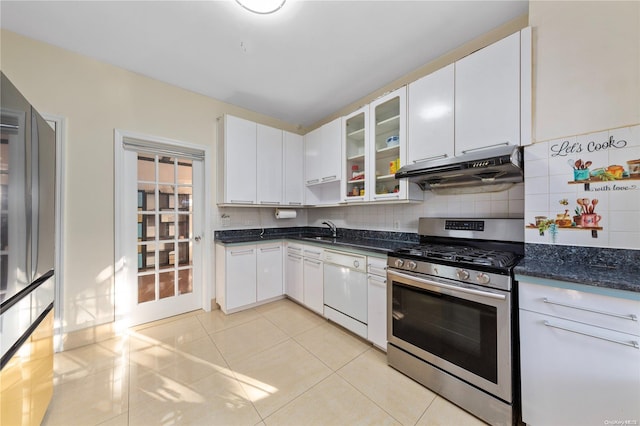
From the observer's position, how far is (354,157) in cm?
268

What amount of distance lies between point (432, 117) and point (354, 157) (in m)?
0.95

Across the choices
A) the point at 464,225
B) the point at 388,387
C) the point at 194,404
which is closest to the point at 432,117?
the point at 464,225

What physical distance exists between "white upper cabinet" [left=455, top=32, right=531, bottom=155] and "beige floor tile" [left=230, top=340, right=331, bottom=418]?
2086 millimetres

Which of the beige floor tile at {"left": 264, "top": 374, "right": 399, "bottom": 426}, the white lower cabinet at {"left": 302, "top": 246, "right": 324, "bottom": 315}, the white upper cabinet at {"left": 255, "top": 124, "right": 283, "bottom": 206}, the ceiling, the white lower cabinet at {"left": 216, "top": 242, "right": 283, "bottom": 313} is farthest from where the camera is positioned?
the white upper cabinet at {"left": 255, "top": 124, "right": 283, "bottom": 206}

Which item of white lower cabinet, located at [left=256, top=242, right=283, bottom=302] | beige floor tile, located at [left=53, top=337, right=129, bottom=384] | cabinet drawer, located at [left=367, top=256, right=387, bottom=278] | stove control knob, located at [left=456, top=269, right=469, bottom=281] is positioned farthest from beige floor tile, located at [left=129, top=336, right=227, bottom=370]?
stove control knob, located at [left=456, top=269, right=469, bottom=281]

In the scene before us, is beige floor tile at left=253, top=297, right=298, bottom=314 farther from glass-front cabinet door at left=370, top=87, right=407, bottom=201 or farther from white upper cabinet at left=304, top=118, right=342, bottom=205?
glass-front cabinet door at left=370, top=87, right=407, bottom=201

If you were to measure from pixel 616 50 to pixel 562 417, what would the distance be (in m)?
2.00

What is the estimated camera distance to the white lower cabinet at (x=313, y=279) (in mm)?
2561

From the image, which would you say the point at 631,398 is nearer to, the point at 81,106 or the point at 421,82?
the point at 421,82

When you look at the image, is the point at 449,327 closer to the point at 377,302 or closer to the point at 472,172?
the point at 377,302

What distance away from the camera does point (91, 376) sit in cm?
170

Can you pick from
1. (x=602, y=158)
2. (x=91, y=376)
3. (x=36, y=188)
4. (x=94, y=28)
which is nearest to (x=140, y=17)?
(x=94, y=28)

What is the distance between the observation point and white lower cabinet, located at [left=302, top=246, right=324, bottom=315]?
2561 mm

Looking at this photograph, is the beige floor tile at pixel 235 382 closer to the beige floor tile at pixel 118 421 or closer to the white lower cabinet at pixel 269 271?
the beige floor tile at pixel 118 421
